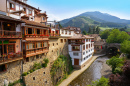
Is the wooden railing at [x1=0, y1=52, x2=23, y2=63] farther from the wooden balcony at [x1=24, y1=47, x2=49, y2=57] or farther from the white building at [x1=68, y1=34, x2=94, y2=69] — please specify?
the white building at [x1=68, y1=34, x2=94, y2=69]

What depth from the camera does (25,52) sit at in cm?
1709

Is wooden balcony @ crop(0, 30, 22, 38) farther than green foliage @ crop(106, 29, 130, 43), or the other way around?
green foliage @ crop(106, 29, 130, 43)

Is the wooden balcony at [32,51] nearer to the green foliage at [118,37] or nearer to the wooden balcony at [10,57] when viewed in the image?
the wooden balcony at [10,57]

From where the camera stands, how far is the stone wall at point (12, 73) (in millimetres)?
13980

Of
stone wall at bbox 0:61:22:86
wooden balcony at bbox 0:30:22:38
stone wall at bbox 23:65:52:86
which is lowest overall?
stone wall at bbox 23:65:52:86

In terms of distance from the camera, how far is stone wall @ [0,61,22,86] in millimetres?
13980

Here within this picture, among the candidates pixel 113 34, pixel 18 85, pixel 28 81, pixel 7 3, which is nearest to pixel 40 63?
pixel 28 81

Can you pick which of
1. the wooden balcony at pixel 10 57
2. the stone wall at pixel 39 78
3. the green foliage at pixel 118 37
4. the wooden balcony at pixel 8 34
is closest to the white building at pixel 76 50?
the stone wall at pixel 39 78

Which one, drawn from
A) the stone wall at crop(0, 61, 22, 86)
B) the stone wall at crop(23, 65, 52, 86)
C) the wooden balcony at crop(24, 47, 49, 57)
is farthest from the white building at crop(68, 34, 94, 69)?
the stone wall at crop(0, 61, 22, 86)

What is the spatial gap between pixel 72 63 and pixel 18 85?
840 inches

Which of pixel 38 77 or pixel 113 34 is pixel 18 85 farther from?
pixel 113 34

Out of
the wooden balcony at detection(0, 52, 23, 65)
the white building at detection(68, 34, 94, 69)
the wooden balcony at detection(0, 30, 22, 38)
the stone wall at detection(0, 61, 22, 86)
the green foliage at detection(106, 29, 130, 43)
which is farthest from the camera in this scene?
the green foliage at detection(106, 29, 130, 43)

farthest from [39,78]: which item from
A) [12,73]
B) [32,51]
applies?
[32,51]

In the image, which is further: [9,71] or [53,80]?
[53,80]
